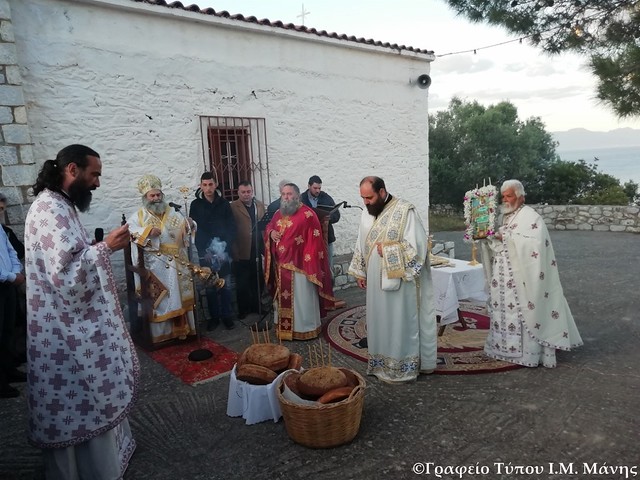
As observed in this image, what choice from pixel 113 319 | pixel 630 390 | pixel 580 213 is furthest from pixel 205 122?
pixel 580 213

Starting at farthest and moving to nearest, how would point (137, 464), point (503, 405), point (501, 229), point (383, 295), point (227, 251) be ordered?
point (227, 251) → point (501, 229) → point (383, 295) → point (503, 405) → point (137, 464)

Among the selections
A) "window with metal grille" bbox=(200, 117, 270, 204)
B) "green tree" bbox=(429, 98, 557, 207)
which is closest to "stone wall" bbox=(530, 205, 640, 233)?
"green tree" bbox=(429, 98, 557, 207)

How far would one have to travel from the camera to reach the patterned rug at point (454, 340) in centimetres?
487

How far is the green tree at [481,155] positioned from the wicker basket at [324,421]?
1544 centimetres

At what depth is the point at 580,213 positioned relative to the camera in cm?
1474

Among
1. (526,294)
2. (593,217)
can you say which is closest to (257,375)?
(526,294)

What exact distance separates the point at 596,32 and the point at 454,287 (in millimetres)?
5805

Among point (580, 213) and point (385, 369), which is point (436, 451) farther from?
point (580, 213)

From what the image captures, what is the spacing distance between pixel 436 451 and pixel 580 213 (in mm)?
13490

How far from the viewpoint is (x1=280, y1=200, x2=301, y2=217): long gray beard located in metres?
5.98

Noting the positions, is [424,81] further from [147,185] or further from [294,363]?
[294,363]

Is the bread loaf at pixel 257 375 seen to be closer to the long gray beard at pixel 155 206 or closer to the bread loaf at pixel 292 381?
the bread loaf at pixel 292 381

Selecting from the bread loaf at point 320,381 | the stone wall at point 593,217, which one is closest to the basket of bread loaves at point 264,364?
the bread loaf at point 320,381

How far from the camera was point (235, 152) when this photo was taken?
805cm
